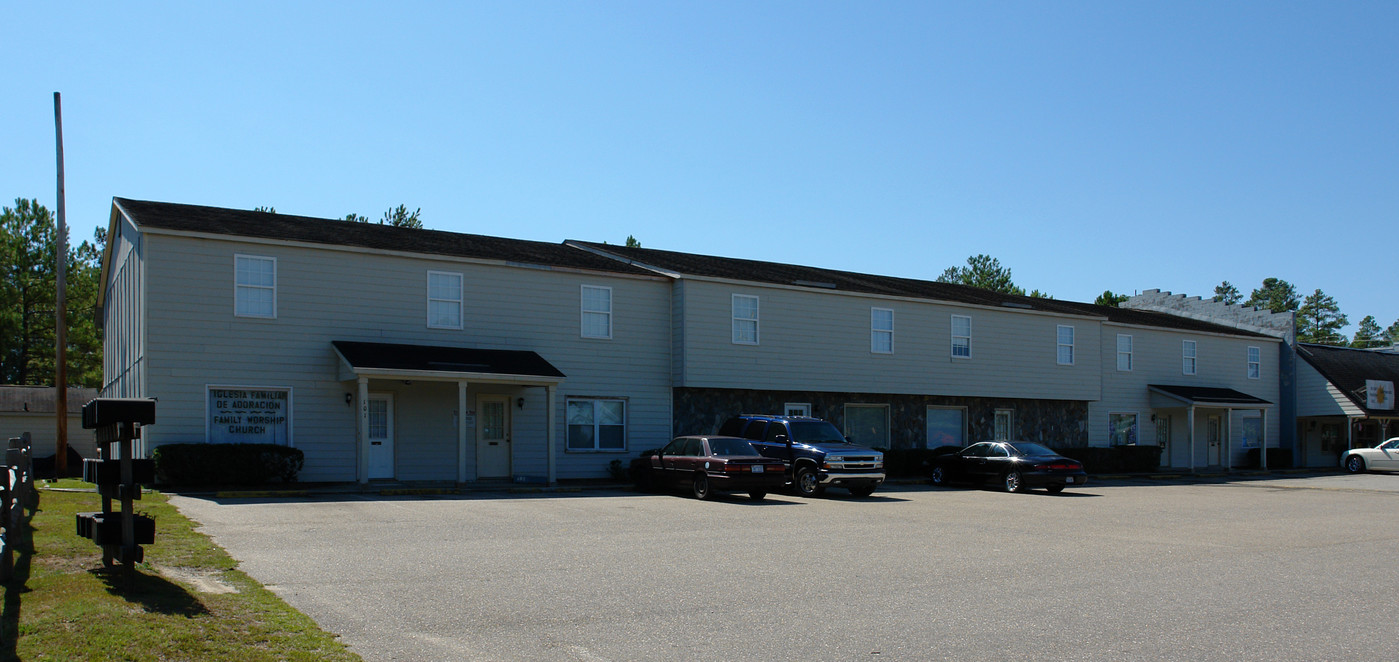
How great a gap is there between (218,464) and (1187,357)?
35.3 m

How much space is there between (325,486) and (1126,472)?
26.5 m

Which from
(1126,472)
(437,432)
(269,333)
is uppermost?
(269,333)

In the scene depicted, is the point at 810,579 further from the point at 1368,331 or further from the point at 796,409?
the point at 1368,331

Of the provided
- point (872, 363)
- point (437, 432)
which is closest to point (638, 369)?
point (437, 432)

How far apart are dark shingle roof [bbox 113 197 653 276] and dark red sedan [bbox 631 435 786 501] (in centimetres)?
635

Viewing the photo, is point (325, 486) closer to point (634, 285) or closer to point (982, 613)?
point (634, 285)

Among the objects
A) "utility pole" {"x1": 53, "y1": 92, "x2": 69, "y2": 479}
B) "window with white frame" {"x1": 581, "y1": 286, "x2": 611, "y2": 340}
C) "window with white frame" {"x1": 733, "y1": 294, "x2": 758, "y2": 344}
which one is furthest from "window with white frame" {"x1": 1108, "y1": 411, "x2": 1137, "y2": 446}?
"utility pole" {"x1": 53, "y1": 92, "x2": 69, "y2": 479}

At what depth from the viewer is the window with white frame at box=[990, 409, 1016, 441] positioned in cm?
3547

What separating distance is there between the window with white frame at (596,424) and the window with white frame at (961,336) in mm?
11921

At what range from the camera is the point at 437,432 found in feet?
81.9

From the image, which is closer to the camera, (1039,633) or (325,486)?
(1039,633)

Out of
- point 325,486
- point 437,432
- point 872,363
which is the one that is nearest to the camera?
point 325,486

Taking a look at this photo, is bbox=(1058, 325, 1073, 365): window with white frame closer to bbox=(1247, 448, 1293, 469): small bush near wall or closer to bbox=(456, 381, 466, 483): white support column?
bbox=(1247, 448, 1293, 469): small bush near wall

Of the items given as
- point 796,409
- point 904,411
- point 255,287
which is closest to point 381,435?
A: point 255,287
